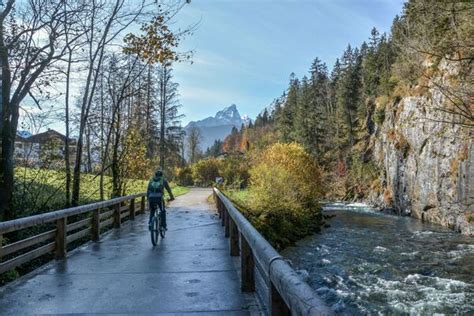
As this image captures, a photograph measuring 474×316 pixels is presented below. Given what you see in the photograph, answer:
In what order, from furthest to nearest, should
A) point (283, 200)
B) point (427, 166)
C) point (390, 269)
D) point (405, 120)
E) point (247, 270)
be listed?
point (427, 166)
point (283, 200)
point (405, 120)
point (390, 269)
point (247, 270)

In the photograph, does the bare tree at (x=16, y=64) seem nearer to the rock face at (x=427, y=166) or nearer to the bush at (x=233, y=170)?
the rock face at (x=427, y=166)

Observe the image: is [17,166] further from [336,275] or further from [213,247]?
[336,275]

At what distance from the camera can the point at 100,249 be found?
30.6 feet

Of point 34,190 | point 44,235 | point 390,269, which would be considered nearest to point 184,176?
point 390,269

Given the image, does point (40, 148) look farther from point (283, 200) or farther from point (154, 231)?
point (283, 200)

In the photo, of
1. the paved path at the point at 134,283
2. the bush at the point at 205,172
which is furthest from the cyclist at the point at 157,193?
the bush at the point at 205,172

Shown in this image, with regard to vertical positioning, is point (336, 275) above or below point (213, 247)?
below

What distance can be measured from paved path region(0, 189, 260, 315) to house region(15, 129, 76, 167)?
11.6ft

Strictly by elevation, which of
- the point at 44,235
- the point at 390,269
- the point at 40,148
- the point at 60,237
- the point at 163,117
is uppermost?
the point at 163,117

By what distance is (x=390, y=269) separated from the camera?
1352 centimetres

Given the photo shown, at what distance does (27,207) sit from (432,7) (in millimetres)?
12015

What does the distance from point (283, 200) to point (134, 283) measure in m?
16.9

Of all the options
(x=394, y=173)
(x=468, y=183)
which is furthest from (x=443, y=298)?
(x=394, y=173)

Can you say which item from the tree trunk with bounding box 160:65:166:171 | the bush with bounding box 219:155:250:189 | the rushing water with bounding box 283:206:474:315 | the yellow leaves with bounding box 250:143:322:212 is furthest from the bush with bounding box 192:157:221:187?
the rushing water with bounding box 283:206:474:315
